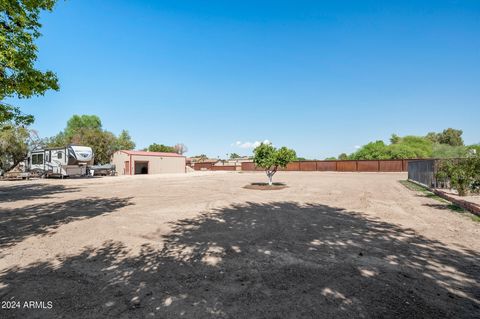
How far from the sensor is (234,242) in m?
5.73

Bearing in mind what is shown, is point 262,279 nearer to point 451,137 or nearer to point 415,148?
point 415,148

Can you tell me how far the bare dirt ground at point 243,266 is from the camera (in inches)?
122

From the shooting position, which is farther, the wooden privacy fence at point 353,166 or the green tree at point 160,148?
the green tree at point 160,148

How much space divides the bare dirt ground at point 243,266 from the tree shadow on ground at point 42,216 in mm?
79

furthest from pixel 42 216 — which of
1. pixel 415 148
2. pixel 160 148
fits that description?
pixel 415 148

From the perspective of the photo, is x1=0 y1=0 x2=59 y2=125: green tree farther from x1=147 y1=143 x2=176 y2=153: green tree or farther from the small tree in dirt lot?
x1=147 y1=143 x2=176 y2=153: green tree

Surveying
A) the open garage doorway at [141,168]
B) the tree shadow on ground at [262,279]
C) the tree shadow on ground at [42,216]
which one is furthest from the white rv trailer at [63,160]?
the tree shadow on ground at [262,279]

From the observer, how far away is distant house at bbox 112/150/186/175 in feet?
134

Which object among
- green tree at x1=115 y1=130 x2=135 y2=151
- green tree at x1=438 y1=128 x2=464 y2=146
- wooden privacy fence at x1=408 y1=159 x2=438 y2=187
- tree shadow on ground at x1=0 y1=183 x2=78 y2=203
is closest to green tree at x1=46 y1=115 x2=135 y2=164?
green tree at x1=115 y1=130 x2=135 y2=151

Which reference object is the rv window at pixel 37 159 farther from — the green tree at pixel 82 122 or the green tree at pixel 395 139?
the green tree at pixel 395 139

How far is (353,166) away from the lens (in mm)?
43906

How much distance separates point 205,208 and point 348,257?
254 inches

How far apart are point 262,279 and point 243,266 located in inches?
23.2

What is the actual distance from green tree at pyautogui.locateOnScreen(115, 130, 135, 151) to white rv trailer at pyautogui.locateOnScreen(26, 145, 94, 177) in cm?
1997
